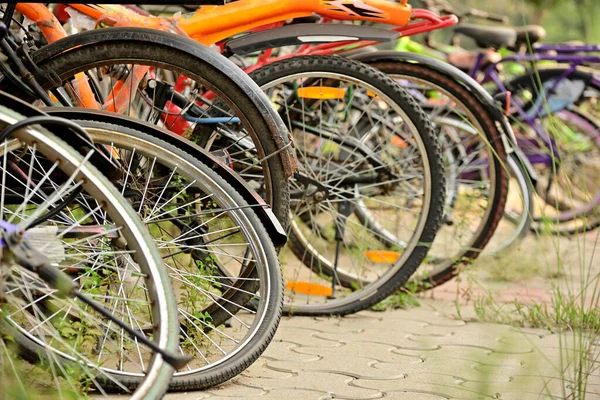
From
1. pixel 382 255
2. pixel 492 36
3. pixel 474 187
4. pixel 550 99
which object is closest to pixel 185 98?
pixel 382 255

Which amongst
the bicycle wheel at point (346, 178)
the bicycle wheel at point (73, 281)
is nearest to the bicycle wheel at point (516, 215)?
the bicycle wheel at point (346, 178)

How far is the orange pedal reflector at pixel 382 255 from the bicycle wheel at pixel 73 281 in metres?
1.83

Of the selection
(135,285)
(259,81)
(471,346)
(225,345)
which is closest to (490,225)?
(471,346)

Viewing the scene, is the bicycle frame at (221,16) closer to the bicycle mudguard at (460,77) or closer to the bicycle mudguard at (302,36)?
the bicycle mudguard at (302,36)

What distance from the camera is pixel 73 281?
2.70 meters

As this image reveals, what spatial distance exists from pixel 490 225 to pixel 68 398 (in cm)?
281

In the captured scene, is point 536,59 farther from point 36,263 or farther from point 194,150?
point 36,263

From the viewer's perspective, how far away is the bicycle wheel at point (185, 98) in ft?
10.9

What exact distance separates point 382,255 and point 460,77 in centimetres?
97

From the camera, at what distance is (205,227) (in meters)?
3.59

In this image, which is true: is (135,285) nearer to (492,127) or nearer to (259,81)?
(259,81)

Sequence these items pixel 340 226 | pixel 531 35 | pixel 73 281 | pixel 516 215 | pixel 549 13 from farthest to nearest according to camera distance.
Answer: pixel 549 13
pixel 531 35
pixel 516 215
pixel 340 226
pixel 73 281

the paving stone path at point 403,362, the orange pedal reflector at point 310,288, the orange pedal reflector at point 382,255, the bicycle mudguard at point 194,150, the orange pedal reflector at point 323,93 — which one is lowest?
the paving stone path at point 403,362

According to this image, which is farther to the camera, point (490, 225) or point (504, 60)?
point (504, 60)
